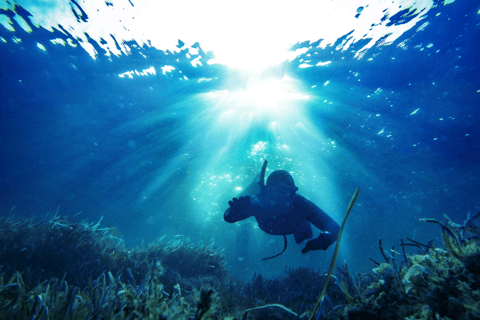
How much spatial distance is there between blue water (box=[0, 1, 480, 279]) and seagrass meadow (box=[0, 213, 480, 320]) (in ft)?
5.54

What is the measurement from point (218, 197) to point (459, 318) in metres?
21.9

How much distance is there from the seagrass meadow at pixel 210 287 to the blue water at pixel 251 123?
66.5 inches

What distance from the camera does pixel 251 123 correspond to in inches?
479

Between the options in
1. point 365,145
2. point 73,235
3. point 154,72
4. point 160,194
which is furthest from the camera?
point 160,194

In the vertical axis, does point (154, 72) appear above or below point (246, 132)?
above

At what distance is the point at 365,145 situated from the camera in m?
12.6

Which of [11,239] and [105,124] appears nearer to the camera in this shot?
[11,239]

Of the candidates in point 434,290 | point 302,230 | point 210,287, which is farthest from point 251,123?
point 210,287

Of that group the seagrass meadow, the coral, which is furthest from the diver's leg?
the coral

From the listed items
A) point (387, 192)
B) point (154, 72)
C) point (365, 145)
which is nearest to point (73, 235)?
point (154, 72)

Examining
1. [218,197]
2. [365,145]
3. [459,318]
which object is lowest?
[218,197]

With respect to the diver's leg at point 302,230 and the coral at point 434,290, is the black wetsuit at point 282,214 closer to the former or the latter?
the diver's leg at point 302,230

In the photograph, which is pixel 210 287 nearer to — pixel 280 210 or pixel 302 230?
pixel 280 210

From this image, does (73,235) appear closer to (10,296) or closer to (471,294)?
(10,296)
